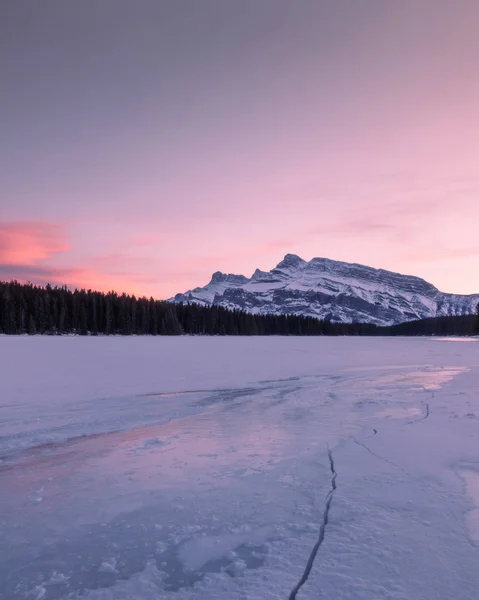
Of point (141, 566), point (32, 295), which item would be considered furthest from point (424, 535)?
point (32, 295)

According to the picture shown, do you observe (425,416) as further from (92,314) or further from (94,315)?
(92,314)

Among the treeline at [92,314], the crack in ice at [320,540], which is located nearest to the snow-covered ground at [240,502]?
the crack in ice at [320,540]

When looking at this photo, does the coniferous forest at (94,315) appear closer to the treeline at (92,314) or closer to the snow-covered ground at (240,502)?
the treeline at (92,314)

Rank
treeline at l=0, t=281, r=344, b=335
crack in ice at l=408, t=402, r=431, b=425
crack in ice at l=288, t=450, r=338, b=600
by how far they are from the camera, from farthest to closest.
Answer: treeline at l=0, t=281, r=344, b=335
crack in ice at l=408, t=402, r=431, b=425
crack in ice at l=288, t=450, r=338, b=600

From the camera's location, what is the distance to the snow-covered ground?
3.69 metres

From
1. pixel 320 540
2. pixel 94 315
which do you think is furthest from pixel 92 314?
pixel 320 540

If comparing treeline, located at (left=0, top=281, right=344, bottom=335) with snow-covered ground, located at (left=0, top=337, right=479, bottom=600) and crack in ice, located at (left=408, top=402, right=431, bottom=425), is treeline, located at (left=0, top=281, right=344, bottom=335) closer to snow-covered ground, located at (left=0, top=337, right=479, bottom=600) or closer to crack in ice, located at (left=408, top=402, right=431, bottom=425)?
snow-covered ground, located at (left=0, top=337, right=479, bottom=600)

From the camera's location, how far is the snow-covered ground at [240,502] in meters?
3.69

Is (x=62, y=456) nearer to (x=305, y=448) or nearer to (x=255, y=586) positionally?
(x=305, y=448)

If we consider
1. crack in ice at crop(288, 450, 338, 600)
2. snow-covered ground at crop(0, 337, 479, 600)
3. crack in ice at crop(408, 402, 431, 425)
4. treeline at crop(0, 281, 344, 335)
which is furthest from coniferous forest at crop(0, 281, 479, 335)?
crack in ice at crop(288, 450, 338, 600)

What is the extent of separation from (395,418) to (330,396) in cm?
424

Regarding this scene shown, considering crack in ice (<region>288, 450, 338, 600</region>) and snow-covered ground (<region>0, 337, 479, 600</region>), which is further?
snow-covered ground (<region>0, 337, 479, 600</region>)

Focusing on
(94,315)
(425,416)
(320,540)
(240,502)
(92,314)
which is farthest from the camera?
(92,314)

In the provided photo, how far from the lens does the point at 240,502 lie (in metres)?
5.45
